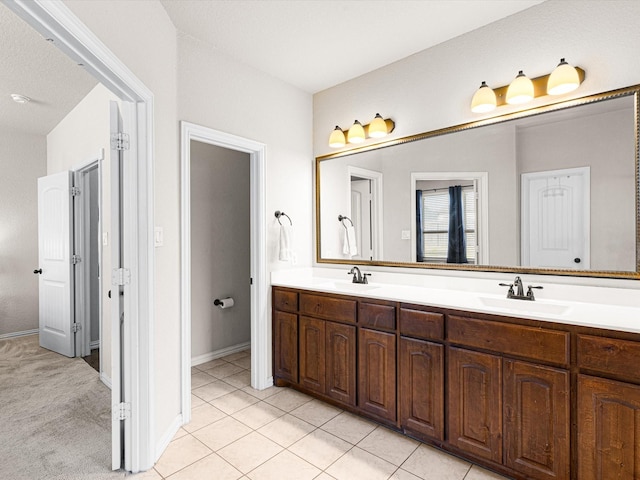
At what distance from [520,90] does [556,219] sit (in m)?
0.81

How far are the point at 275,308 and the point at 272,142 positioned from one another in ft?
4.73

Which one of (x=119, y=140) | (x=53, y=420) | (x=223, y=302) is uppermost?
(x=119, y=140)

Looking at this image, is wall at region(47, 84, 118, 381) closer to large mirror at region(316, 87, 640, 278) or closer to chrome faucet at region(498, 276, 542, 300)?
large mirror at region(316, 87, 640, 278)

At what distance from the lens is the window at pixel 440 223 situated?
8.04ft

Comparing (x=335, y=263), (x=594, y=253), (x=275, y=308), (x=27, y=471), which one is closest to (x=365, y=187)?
(x=335, y=263)

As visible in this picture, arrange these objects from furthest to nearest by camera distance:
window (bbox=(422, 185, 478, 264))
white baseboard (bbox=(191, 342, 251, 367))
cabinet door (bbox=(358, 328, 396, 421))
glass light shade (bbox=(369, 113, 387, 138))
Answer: white baseboard (bbox=(191, 342, 251, 367)), glass light shade (bbox=(369, 113, 387, 138)), window (bbox=(422, 185, 478, 264)), cabinet door (bbox=(358, 328, 396, 421))

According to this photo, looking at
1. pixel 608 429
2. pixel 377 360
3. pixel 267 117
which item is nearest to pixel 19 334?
pixel 267 117

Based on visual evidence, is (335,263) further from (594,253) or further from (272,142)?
(594,253)

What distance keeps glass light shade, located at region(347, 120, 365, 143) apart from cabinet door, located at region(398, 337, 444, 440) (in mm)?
1689

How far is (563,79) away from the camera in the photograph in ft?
6.41

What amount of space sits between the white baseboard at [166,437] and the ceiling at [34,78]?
2703mm

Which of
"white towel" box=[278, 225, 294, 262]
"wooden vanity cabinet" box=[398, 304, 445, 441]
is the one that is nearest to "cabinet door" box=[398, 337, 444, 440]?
"wooden vanity cabinet" box=[398, 304, 445, 441]

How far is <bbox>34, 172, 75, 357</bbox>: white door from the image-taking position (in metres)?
3.74

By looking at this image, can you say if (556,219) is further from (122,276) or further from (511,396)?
(122,276)
